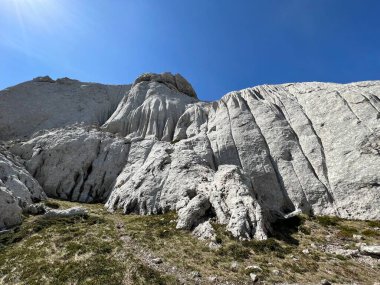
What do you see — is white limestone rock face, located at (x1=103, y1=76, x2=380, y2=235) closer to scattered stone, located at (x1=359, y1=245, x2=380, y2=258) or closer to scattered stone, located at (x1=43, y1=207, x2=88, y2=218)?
scattered stone, located at (x1=43, y1=207, x2=88, y2=218)

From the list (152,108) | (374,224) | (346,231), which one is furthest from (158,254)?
(152,108)

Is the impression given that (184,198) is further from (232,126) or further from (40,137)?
(40,137)

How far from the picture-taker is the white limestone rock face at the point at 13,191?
38.9 meters

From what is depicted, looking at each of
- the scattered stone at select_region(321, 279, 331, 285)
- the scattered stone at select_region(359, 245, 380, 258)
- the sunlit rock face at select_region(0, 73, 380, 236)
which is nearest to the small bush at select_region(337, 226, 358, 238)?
the scattered stone at select_region(359, 245, 380, 258)

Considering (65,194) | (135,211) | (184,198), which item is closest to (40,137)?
(65,194)

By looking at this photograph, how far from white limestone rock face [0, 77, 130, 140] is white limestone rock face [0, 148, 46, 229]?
2579 centimetres

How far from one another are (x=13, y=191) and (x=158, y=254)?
31021 mm

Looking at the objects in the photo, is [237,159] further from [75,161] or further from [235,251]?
[235,251]

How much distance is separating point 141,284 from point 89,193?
40935mm

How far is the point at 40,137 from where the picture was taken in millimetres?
71125

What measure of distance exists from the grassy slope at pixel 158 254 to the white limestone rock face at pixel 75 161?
21.0 meters

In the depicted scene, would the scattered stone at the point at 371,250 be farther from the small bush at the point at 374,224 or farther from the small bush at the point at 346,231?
the small bush at the point at 374,224

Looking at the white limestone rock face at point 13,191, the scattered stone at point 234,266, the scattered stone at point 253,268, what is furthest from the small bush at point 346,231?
the white limestone rock face at point 13,191

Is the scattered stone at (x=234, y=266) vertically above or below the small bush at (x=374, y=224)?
below
